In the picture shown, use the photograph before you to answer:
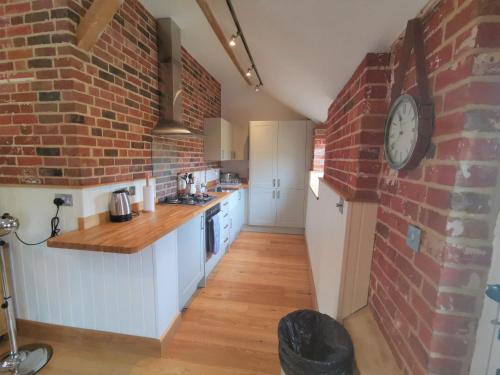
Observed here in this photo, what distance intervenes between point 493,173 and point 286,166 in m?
3.58

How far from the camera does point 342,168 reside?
5.59 feet

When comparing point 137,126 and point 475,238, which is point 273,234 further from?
point 475,238

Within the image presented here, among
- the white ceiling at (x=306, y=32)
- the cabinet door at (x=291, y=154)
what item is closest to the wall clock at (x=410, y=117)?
the white ceiling at (x=306, y=32)

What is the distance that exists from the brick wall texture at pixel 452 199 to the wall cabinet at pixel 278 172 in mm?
3171

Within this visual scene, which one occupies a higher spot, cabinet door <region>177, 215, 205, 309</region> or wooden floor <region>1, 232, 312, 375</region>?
cabinet door <region>177, 215, 205, 309</region>

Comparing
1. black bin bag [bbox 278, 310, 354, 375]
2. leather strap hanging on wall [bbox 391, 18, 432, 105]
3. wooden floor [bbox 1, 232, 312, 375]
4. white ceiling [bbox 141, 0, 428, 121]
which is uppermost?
white ceiling [bbox 141, 0, 428, 121]

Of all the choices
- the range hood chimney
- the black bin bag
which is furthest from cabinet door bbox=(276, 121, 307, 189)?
the black bin bag

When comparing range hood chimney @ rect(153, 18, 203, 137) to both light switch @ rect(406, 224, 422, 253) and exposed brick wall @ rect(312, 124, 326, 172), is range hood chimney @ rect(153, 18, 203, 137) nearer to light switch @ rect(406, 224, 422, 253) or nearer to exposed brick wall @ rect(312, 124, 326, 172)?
light switch @ rect(406, 224, 422, 253)

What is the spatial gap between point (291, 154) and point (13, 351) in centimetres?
395

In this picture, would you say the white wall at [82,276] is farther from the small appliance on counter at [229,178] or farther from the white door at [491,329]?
the small appliance on counter at [229,178]

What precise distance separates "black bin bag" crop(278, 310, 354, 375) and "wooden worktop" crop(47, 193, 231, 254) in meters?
0.96

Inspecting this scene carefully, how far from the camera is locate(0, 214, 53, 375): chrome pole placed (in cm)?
150

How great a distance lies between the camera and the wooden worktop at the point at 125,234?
1.29 meters

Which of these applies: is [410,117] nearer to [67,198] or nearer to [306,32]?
[306,32]
